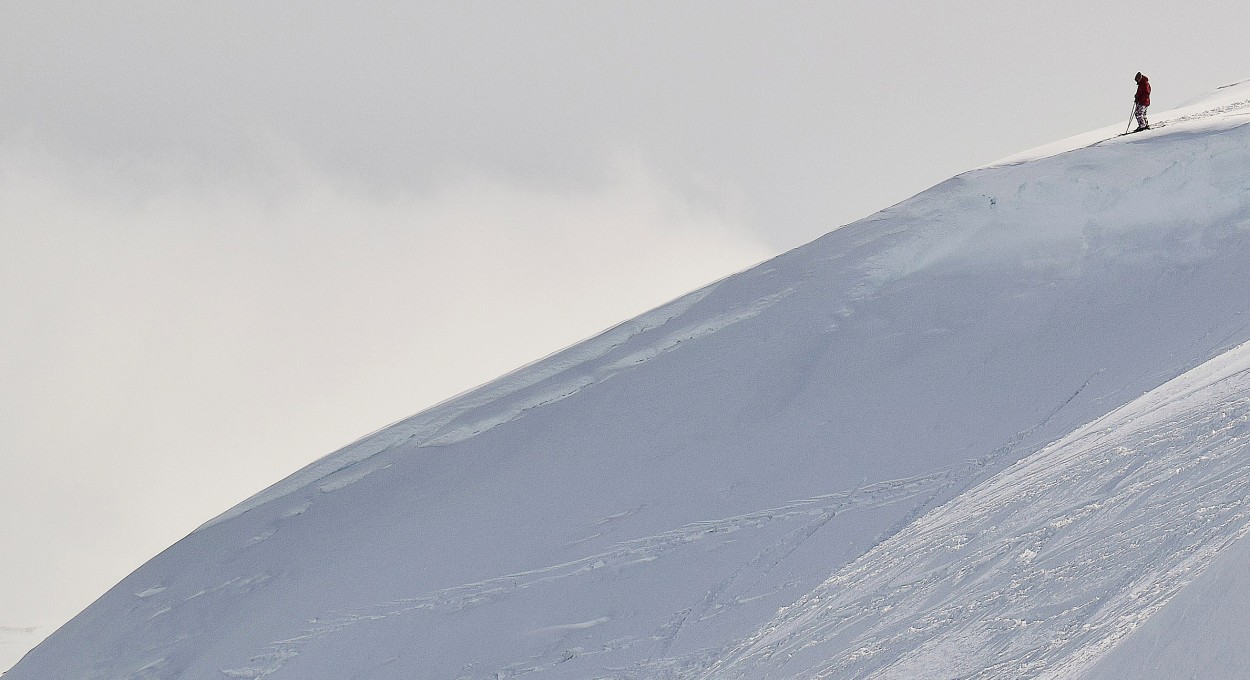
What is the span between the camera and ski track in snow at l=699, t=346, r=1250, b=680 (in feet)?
23.6

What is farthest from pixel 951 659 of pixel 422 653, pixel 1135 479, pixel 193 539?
pixel 193 539

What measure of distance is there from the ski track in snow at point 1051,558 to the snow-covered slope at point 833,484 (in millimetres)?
33

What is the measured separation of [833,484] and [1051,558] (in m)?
4.44

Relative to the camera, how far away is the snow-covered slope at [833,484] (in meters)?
8.56

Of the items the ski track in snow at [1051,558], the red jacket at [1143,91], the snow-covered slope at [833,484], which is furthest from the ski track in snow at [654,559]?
the red jacket at [1143,91]

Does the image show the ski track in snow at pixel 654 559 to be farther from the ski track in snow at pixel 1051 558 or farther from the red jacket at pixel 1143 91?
the red jacket at pixel 1143 91

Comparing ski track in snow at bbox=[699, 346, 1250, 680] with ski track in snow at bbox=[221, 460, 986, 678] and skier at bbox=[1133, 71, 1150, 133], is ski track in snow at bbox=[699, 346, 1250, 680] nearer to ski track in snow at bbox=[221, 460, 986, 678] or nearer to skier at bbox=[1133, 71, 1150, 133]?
ski track in snow at bbox=[221, 460, 986, 678]

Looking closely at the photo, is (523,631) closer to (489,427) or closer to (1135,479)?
(489,427)

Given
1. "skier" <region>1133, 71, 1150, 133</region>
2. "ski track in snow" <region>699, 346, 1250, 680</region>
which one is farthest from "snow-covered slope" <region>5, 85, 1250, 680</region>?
"skier" <region>1133, 71, 1150, 133</region>

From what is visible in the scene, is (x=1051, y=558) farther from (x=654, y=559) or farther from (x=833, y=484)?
(x=654, y=559)

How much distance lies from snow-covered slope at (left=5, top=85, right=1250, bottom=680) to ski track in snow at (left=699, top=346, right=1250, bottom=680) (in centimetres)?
3

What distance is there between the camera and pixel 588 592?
485 inches

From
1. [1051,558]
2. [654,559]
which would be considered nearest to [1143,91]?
[654,559]

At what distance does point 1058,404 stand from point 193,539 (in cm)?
1205
